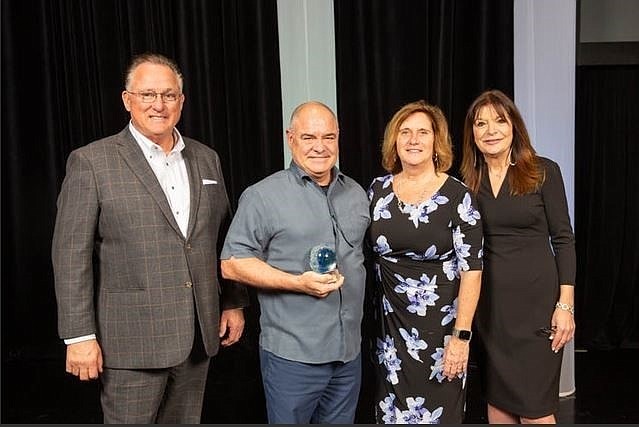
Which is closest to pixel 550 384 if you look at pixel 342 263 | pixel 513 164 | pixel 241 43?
pixel 513 164

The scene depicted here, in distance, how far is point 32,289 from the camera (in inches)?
151

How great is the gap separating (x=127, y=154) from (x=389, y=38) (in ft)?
6.74

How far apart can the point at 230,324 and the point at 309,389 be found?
0.40 metres

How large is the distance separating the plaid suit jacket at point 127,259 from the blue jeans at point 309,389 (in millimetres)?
268

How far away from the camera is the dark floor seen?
9.52 feet

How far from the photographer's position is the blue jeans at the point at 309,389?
5.70ft

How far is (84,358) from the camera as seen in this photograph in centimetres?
169

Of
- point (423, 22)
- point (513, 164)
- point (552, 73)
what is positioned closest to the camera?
point (513, 164)

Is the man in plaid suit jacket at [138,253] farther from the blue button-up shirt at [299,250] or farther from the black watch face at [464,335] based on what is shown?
the black watch face at [464,335]

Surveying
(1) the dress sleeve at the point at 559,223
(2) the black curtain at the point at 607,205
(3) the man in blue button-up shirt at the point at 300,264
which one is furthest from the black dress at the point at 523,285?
(2) the black curtain at the point at 607,205

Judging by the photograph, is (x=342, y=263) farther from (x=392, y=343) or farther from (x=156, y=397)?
(x=156, y=397)

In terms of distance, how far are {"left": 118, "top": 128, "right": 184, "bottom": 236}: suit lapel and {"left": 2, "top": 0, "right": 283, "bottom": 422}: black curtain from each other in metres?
1.74

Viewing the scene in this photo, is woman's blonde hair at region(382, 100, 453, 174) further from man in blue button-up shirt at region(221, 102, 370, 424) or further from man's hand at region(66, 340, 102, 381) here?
man's hand at region(66, 340, 102, 381)

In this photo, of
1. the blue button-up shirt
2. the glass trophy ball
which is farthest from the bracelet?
the glass trophy ball
